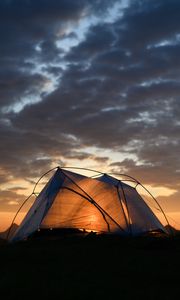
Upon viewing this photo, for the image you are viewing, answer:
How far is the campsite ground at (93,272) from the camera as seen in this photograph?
395 inches

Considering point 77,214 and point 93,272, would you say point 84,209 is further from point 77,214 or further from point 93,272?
point 93,272

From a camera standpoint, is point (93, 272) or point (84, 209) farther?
point (84, 209)

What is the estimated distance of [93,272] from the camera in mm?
13203

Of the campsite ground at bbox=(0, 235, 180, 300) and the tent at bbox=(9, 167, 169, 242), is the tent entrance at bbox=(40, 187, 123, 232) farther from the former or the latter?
the campsite ground at bbox=(0, 235, 180, 300)

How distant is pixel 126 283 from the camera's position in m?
11.3

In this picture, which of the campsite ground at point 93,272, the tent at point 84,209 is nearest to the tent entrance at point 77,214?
the tent at point 84,209

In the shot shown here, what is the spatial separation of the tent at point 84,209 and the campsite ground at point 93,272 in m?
5.62

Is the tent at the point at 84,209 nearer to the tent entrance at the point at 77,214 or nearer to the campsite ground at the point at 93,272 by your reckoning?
the tent entrance at the point at 77,214

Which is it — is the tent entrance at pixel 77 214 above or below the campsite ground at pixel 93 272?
above

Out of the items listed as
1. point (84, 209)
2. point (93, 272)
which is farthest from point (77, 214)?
point (93, 272)

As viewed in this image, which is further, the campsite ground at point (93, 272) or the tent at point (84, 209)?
the tent at point (84, 209)

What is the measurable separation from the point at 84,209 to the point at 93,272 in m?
14.4

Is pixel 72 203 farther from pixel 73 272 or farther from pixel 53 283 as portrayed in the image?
pixel 53 283

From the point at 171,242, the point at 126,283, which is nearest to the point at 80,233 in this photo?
the point at 171,242
